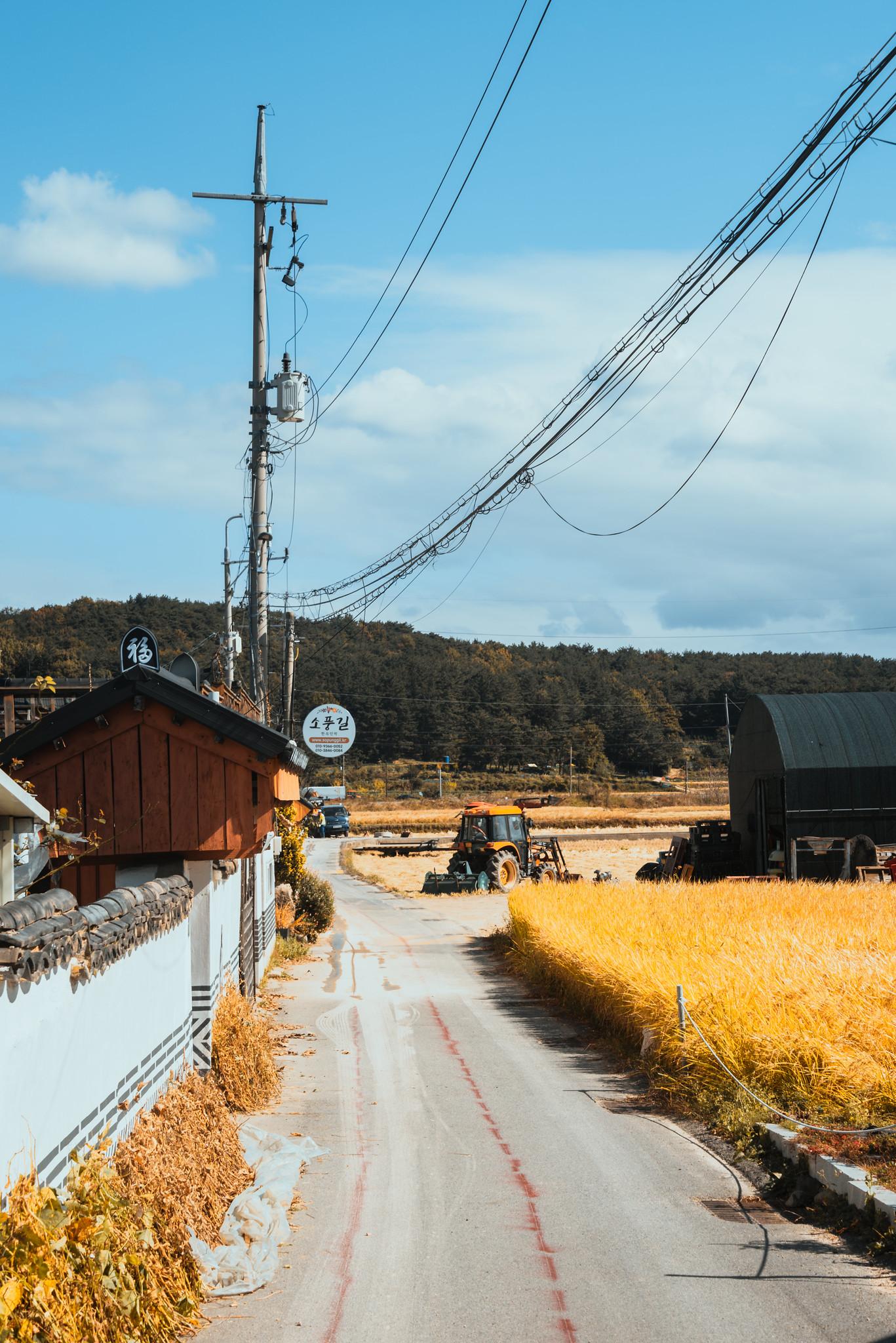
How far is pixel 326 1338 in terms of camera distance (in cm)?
577

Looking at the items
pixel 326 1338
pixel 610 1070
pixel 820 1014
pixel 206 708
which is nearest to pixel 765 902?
pixel 610 1070

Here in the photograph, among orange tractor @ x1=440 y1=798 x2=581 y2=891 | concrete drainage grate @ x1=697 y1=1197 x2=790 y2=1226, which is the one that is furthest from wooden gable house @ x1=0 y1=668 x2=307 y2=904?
orange tractor @ x1=440 y1=798 x2=581 y2=891

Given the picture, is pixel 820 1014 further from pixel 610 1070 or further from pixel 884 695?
pixel 884 695

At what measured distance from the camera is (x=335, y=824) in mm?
71938

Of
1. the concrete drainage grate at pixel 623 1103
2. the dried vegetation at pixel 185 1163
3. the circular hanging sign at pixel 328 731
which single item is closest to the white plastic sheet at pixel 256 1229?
the dried vegetation at pixel 185 1163

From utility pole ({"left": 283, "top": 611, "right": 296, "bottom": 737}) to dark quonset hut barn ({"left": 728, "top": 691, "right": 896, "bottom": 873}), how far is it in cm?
1247

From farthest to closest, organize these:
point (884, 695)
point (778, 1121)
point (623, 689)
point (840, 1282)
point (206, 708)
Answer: point (623, 689) < point (884, 695) < point (206, 708) < point (778, 1121) < point (840, 1282)

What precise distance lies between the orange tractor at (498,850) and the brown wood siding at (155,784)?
2537 centimetres

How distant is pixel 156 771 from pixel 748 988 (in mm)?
5734

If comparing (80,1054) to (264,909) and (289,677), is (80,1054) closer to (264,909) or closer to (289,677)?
(264,909)

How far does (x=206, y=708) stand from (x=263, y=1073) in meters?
3.46

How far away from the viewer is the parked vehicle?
71812 mm

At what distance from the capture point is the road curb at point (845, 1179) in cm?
693

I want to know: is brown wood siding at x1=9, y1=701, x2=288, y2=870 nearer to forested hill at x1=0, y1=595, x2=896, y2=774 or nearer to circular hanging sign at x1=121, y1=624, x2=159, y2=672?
circular hanging sign at x1=121, y1=624, x2=159, y2=672
